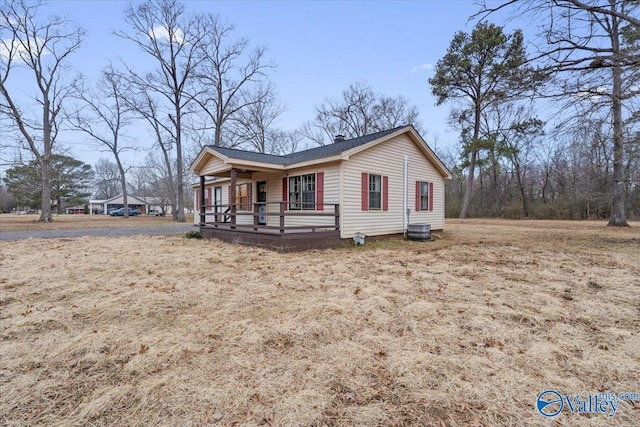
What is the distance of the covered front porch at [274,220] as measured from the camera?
28.5 ft

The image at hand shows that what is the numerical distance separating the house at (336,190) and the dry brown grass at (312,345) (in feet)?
11.5

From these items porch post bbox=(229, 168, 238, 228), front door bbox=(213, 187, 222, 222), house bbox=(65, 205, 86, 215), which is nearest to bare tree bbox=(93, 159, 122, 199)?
house bbox=(65, 205, 86, 215)

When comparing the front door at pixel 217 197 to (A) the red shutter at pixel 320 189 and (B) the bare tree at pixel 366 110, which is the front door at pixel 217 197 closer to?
(A) the red shutter at pixel 320 189

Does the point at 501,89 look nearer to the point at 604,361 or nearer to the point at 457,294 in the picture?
the point at 457,294

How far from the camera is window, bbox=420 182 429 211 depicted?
41.4ft

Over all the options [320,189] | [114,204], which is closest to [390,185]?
[320,189]

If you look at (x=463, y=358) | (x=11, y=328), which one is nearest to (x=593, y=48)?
(x=463, y=358)

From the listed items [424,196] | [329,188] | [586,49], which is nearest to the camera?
[586,49]

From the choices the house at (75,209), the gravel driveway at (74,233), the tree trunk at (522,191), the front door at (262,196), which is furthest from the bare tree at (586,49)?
the house at (75,209)

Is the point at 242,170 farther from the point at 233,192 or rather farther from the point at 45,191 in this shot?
the point at 45,191

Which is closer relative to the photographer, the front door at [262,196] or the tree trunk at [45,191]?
the front door at [262,196]

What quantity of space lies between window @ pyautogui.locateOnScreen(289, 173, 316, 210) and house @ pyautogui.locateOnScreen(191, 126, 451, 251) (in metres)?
0.01

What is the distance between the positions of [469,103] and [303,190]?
20.7 m

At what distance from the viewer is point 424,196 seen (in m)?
12.8
